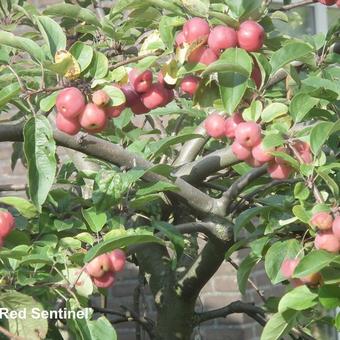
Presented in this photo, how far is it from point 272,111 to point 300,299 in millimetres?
303

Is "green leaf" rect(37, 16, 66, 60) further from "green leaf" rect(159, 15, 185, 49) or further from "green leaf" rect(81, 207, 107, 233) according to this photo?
"green leaf" rect(81, 207, 107, 233)

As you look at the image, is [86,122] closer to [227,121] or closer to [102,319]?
[227,121]

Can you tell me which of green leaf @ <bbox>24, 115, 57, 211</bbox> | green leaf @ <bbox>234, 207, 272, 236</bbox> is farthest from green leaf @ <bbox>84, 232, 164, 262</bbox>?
green leaf @ <bbox>234, 207, 272, 236</bbox>

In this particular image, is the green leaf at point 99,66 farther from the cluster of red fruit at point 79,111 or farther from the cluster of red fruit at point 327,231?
the cluster of red fruit at point 327,231

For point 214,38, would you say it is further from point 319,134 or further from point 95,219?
point 95,219

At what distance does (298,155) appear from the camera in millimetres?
1406

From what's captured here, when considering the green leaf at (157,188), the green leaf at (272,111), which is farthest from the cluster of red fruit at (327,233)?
the green leaf at (157,188)

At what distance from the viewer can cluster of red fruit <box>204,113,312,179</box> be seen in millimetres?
1381

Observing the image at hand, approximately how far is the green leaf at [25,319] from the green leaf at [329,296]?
1.45 feet

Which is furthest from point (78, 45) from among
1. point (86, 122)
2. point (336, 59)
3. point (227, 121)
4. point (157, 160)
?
point (157, 160)

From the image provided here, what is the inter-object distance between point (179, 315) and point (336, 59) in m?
0.73

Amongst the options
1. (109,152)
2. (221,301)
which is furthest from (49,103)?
(221,301)

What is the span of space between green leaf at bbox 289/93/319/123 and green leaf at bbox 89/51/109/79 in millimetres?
309

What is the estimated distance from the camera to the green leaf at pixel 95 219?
5.24ft
